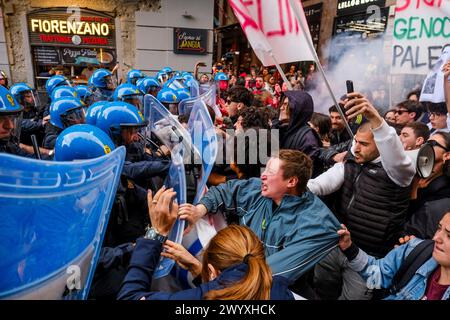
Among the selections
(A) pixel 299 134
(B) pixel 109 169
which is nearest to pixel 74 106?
(A) pixel 299 134

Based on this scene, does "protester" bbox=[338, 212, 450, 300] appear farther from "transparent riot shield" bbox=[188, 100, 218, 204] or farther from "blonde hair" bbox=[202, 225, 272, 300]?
"transparent riot shield" bbox=[188, 100, 218, 204]

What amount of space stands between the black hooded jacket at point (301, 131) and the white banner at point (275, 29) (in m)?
0.54

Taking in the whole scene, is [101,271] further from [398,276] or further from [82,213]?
[398,276]

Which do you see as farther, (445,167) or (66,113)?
(66,113)

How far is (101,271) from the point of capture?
1.50 metres

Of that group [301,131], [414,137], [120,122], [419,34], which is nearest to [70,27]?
[120,122]

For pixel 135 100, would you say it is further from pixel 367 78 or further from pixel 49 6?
pixel 49 6

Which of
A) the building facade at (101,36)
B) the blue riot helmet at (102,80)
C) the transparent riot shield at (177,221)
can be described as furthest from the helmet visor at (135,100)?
the building facade at (101,36)

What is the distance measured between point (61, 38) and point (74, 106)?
7.86 m

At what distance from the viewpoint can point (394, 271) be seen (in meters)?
1.57

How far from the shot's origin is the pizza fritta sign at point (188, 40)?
9.91 m

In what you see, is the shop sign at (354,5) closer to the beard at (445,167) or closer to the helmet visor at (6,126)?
the beard at (445,167)

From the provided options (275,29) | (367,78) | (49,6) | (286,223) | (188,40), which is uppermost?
(49,6)

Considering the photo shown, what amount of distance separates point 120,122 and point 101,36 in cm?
865
